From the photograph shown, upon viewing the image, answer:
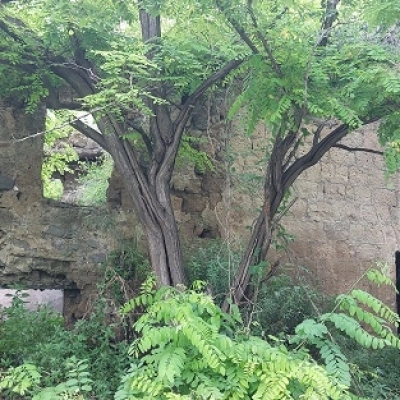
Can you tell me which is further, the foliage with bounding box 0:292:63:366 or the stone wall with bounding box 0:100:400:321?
the stone wall with bounding box 0:100:400:321

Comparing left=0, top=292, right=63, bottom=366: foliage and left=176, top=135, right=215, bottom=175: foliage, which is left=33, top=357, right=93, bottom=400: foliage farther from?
left=176, top=135, right=215, bottom=175: foliage

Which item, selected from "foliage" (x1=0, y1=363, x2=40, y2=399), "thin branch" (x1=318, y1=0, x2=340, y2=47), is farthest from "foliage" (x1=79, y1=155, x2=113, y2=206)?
"thin branch" (x1=318, y1=0, x2=340, y2=47)

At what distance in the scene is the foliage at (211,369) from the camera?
2852 mm

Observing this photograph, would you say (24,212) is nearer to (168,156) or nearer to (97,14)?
(168,156)

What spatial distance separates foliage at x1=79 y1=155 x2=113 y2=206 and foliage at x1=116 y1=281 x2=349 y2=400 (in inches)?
129

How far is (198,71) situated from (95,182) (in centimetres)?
326

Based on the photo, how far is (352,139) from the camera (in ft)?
22.5

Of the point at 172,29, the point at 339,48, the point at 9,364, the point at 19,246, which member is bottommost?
the point at 9,364

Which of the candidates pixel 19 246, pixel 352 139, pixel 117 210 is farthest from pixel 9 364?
pixel 352 139

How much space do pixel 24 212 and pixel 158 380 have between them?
3.40 meters

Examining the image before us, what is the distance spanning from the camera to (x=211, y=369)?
3113 mm

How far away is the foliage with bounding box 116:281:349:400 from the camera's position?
2.85 m

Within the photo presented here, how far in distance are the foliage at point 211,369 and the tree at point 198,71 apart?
1428 millimetres

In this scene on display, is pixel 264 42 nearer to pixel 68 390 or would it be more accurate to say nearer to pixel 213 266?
pixel 213 266
